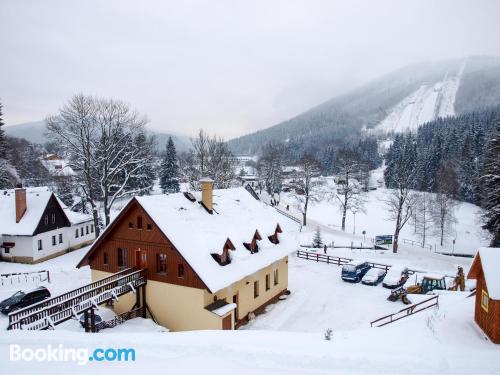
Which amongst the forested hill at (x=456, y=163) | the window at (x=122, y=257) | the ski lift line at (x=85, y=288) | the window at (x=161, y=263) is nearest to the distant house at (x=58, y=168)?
the window at (x=122, y=257)

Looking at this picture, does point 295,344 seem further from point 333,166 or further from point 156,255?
point 333,166

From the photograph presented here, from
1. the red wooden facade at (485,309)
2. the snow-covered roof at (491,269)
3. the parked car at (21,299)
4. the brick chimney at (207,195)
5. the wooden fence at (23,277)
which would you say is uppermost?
the brick chimney at (207,195)

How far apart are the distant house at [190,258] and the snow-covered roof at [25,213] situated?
14817 mm

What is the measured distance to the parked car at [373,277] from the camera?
3031 centimetres

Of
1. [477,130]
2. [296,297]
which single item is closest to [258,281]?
[296,297]

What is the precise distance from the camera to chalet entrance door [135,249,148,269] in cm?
2206

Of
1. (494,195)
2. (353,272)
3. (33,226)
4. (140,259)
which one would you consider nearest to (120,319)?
(140,259)

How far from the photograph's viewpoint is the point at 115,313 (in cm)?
2297

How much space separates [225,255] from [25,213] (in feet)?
82.8

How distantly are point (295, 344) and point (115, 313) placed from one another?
48.4ft

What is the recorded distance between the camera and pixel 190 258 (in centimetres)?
2014

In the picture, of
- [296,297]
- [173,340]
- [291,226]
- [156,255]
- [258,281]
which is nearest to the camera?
[173,340]

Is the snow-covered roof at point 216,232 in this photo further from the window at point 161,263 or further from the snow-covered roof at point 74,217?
the snow-covered roof at point 74,217

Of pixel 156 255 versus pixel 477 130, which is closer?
pixel 156 255
